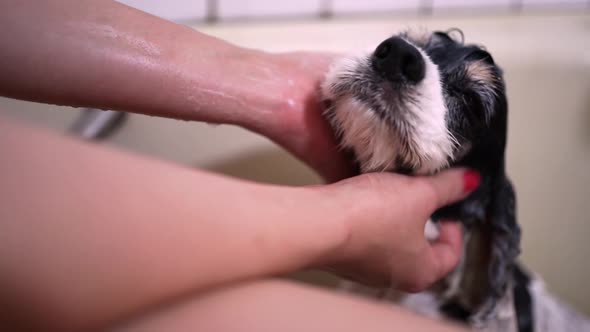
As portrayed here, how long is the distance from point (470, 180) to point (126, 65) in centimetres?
54

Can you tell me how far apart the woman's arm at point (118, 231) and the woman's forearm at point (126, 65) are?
0.94 ft

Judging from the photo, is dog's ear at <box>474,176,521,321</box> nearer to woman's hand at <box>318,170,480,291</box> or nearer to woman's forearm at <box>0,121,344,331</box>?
woman's hand at <box>318,170,480,291</box>

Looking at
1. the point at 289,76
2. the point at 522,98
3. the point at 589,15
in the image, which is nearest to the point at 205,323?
the point at 289,76

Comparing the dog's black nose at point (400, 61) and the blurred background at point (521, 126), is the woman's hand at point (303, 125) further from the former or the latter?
the blurred background at point (521, 126)

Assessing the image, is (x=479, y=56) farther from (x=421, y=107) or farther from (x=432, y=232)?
(x=432, y=232)

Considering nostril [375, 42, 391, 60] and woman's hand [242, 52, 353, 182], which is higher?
nostril [375, 42, 391, 60]

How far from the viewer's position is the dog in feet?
1.90

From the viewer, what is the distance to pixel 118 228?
0.29m

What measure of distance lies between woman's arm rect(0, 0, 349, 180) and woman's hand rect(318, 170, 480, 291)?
15 cm

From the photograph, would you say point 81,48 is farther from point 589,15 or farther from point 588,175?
point 589,15

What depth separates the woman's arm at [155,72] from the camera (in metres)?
0.53

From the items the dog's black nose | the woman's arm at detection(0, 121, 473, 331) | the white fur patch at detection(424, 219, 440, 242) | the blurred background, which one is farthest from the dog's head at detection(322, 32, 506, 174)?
the blurred background

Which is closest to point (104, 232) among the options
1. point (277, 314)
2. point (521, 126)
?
point (277, 314)

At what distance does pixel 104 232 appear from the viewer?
288mm
